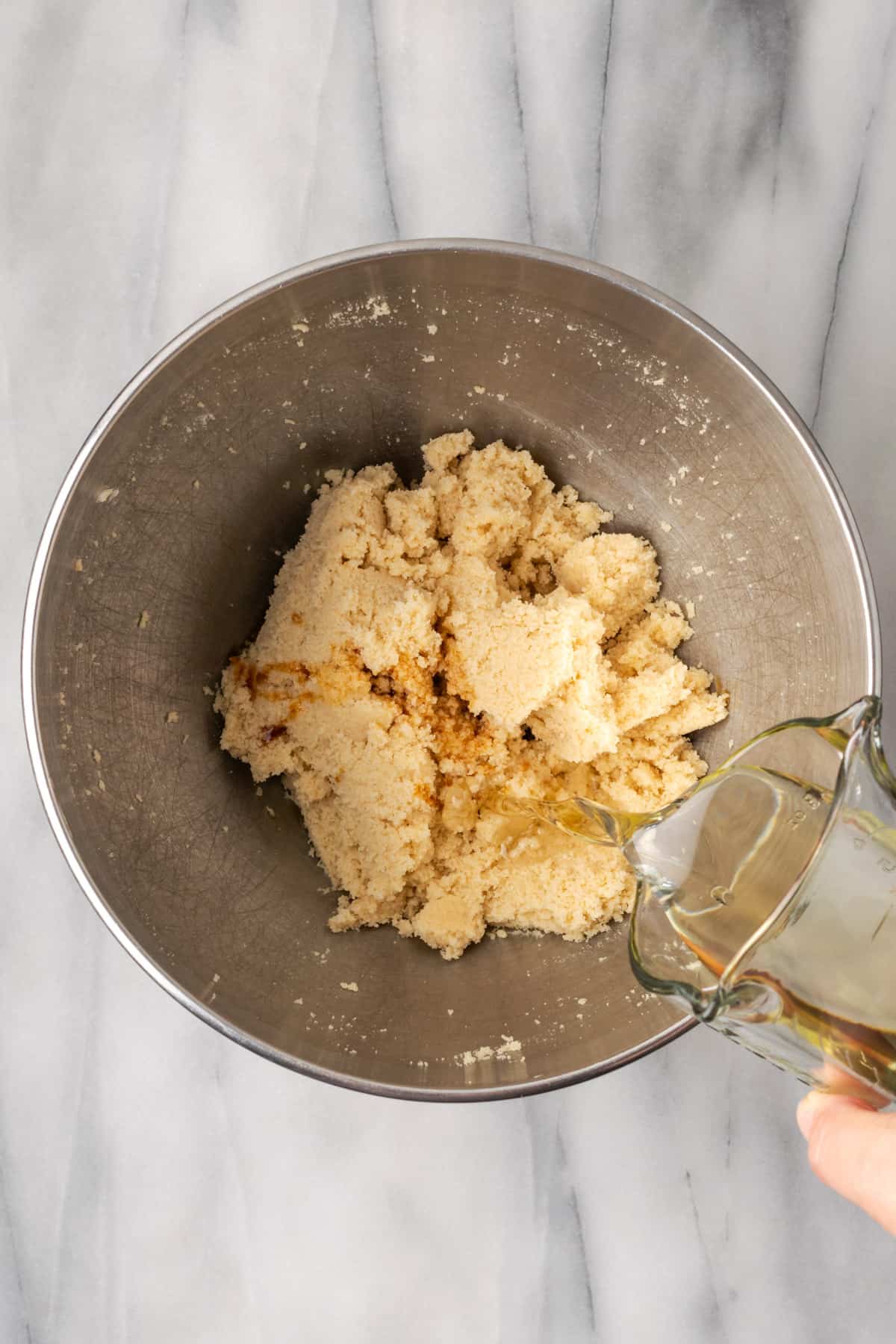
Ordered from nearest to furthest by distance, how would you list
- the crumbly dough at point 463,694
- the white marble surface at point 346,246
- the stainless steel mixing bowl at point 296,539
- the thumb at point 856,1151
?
the thumb at point 856,1151
the stainless steel mixing bowl at point 296,539
the crumbly dough at point 463,694
the white marble surface at point 346,246

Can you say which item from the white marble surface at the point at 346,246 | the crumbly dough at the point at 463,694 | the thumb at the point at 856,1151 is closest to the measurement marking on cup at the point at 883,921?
the thumb at the point at 856,1151

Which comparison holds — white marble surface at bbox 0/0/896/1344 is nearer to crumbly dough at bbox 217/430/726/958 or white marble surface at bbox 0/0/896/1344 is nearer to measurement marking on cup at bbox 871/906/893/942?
crumbly dough at bbox 217/430/726/958

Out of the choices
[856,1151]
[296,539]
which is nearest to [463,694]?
[296,539]

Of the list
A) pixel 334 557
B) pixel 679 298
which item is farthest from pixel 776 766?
pixel 679 298

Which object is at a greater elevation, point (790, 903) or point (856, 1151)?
point (790, 903)

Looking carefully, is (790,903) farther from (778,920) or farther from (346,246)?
(346,246)

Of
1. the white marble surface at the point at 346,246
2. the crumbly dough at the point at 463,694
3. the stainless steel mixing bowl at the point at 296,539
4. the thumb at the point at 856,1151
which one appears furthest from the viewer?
the white marble surface at the point at 346,246

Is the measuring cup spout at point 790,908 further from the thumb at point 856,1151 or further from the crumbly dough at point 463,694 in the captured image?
the crumbly dough at point 463,694
